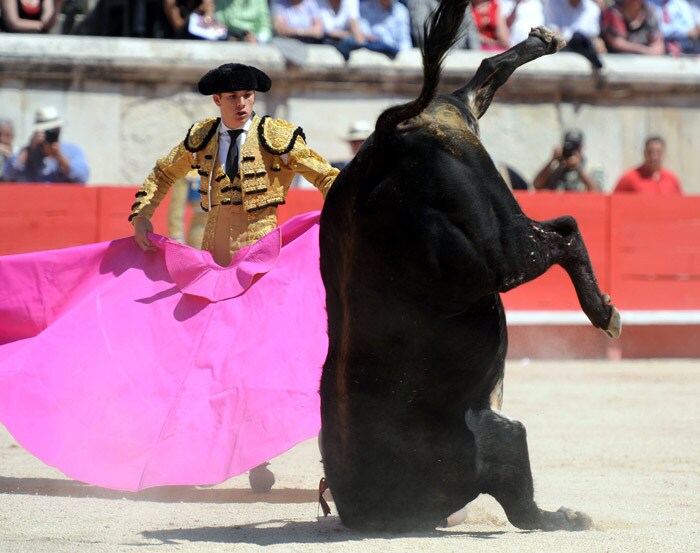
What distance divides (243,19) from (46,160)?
1929mm

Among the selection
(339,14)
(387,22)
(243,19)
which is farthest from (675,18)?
(243,19)

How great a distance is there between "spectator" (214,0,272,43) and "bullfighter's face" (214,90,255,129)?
489 cm

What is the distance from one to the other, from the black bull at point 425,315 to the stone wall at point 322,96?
19.2ft

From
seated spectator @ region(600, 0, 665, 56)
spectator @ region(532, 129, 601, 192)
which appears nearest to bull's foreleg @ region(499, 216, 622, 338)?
spectator @ region(532, 129, 601, 192)

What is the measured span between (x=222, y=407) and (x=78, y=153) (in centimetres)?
458

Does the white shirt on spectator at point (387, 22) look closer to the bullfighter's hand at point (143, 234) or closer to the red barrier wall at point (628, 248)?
the red barrier wall at point (628, 248)

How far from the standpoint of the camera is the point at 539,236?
3.78 meters

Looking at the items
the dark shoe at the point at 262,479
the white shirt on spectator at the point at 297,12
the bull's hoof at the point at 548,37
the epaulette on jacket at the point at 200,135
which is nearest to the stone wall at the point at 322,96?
the white shirt on spectator at the point at 297,12

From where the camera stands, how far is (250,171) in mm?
4777

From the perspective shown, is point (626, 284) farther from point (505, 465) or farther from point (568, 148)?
point (505, 465)

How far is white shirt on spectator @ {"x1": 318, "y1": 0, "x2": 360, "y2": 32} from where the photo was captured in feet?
31.4

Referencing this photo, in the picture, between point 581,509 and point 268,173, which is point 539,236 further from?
point 268,173

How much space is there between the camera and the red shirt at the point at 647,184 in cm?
937

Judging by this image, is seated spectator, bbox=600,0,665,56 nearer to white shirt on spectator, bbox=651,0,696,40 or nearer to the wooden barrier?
white shirt on spectator, bbox=651,0,696,40
